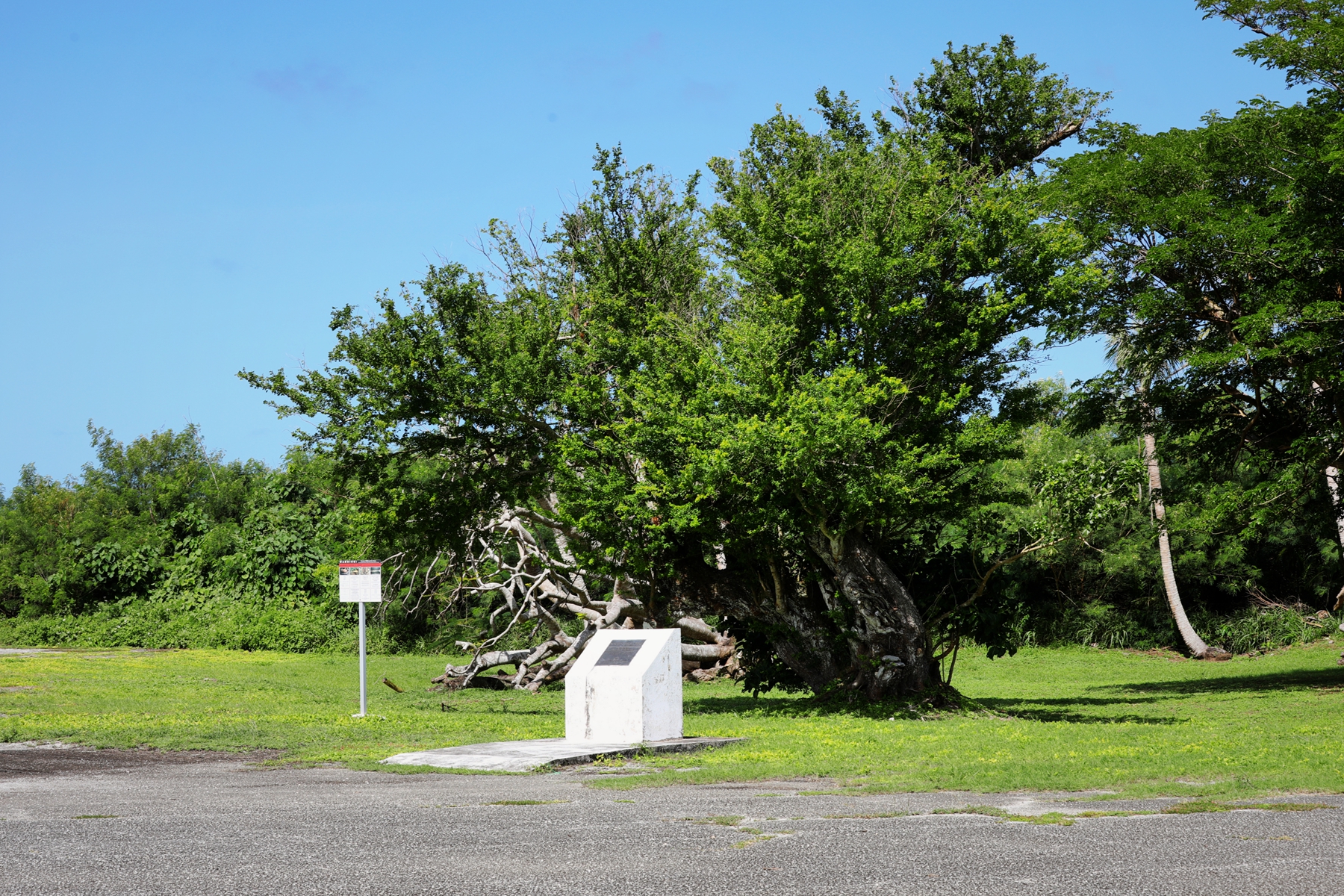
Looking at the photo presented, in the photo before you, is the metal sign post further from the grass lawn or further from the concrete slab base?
the concrete slab base

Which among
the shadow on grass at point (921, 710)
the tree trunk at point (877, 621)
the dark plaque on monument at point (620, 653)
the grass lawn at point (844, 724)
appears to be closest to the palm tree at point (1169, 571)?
the grass lawn at point (844, 724)

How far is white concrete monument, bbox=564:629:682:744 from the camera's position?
527 inches

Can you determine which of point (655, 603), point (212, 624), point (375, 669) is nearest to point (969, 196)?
point (655, 603)

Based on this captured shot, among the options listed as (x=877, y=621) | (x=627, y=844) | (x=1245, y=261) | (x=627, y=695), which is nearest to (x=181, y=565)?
(x=877, y=621)

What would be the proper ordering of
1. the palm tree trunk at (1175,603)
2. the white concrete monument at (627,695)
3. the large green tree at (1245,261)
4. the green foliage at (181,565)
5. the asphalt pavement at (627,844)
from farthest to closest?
the green foliage at (181,565), the palm tree trunk at (1175,603), the large green tree at (1245,261), the white concrete monument at (627,695), the asphalt pavement at (627,844)

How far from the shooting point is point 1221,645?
36250 millimetres

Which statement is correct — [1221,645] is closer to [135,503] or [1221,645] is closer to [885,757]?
[885,757]

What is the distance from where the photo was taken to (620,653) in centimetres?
1415

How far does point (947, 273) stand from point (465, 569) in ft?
48.3

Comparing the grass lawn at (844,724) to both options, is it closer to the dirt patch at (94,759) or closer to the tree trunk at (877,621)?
the dirt patch at (94,759)

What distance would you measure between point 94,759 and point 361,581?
6.08 metres

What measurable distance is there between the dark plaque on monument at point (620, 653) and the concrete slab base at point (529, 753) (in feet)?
3.19

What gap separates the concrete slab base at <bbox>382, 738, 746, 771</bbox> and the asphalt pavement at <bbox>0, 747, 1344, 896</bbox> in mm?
1559

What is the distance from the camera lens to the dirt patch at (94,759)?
11461mm
